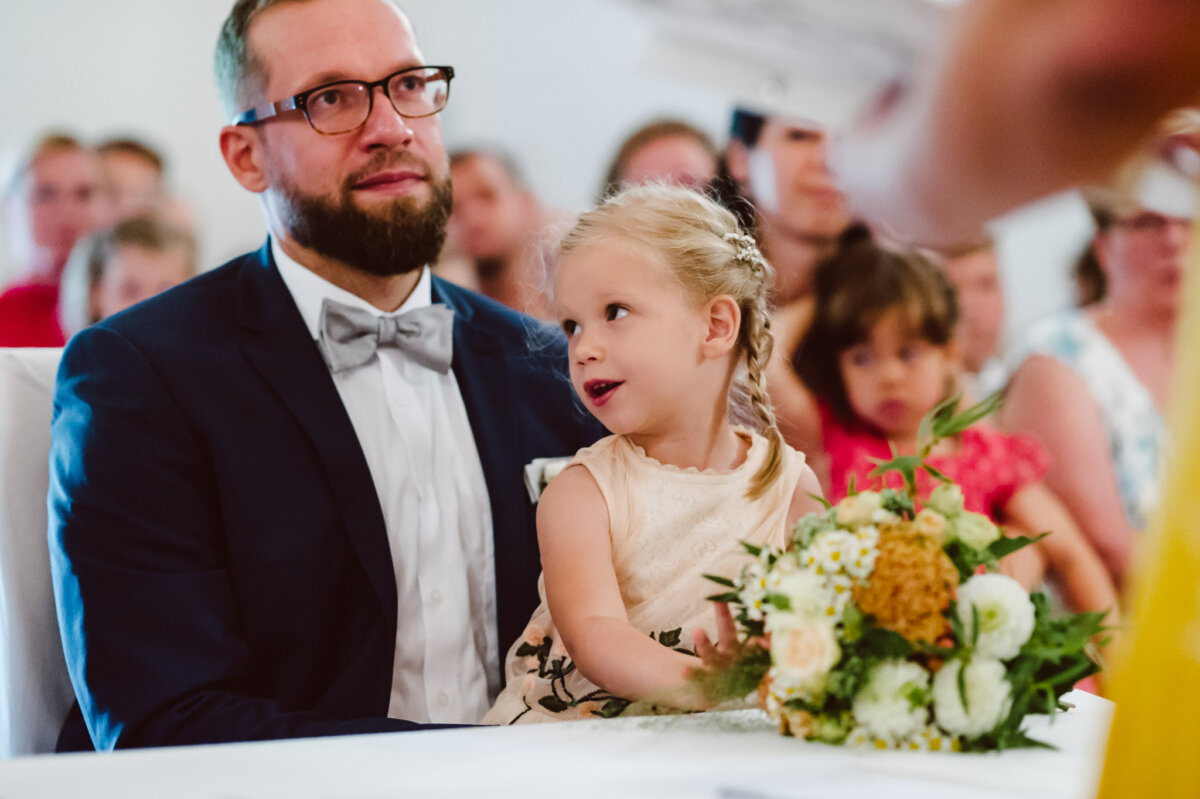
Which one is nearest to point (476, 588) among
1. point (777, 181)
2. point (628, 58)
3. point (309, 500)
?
point (309, 500)

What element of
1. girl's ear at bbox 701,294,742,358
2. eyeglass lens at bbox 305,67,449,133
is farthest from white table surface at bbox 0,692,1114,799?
eyeglass lens at bbox 305,67,449,133

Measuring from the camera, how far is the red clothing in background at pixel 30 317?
153 inches

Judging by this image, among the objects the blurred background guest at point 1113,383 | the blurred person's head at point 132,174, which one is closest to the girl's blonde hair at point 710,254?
the blurred background guest at point 1113,383

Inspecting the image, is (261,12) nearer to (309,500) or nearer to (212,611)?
(309,500)

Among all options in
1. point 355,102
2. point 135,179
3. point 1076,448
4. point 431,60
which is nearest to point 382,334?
point 355,102

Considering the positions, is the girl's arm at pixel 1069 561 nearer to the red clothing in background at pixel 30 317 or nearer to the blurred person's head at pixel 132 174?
the red clothing in background at pixel 30 317

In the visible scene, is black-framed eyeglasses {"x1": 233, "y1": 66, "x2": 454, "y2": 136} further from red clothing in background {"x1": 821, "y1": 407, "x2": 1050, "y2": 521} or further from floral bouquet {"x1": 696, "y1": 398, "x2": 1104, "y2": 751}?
red clothing in background {"x1": 821, "y1": 407, "x2": 1050, "y2": 521}

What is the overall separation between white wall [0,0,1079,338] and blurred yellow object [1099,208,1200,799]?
554 cm

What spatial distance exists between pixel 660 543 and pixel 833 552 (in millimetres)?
468

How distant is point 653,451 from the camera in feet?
5.58

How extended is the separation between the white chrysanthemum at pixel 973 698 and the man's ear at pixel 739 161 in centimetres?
226

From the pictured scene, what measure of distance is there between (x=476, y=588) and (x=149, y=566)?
0.52m

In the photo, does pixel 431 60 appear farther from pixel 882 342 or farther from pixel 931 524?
pixel 931 524

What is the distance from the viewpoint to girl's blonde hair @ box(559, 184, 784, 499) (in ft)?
5.51
